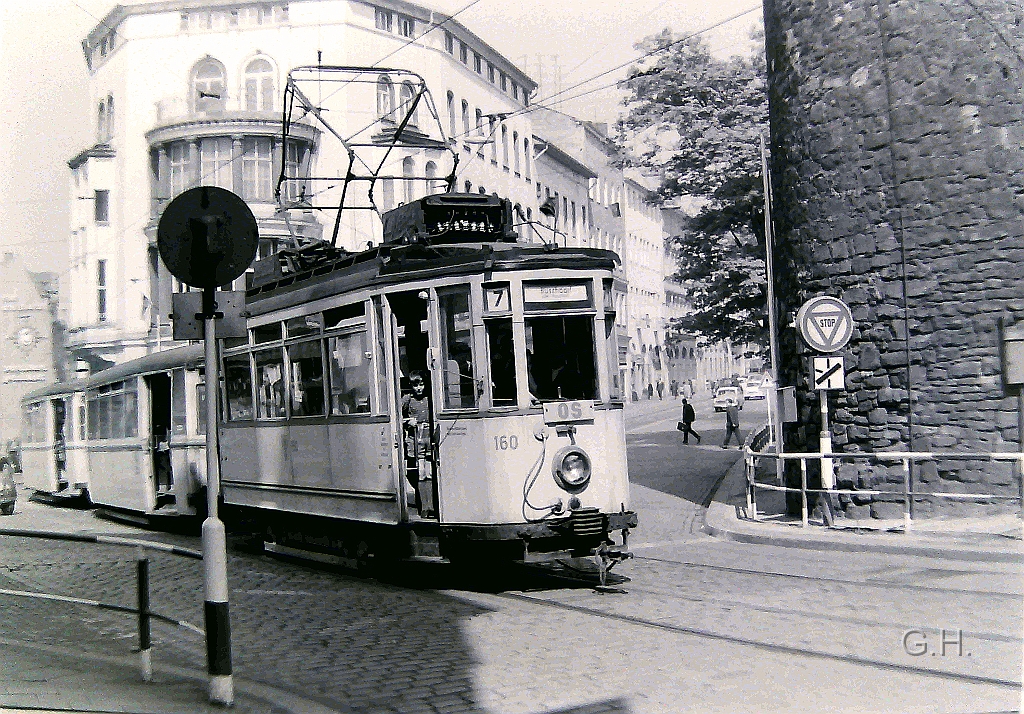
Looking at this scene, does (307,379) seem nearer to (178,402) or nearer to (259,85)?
(178,402)

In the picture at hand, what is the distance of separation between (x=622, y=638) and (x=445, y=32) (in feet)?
42.0

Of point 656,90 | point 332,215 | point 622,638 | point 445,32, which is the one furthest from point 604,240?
point 622,638

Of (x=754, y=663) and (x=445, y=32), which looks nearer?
(x=754, y=663)

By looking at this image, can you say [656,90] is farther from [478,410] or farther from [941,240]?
[478,410]

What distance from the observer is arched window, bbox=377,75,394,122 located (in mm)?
19822

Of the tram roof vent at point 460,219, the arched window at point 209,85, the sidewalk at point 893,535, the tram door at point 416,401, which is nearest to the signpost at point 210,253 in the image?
the tram door at point 416,401

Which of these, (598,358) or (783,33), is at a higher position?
(783,33)

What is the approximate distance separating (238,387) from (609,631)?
7.01 m

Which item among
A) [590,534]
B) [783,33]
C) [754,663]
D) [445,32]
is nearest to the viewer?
[754,663]

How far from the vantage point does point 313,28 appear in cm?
2856

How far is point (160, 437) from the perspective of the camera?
63.4 feet

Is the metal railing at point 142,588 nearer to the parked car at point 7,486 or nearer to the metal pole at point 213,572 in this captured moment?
the metal pole at point 213,572

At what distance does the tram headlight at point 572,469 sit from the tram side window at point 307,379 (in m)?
2.93

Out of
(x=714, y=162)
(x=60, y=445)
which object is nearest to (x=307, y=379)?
(x=60, y=445)
